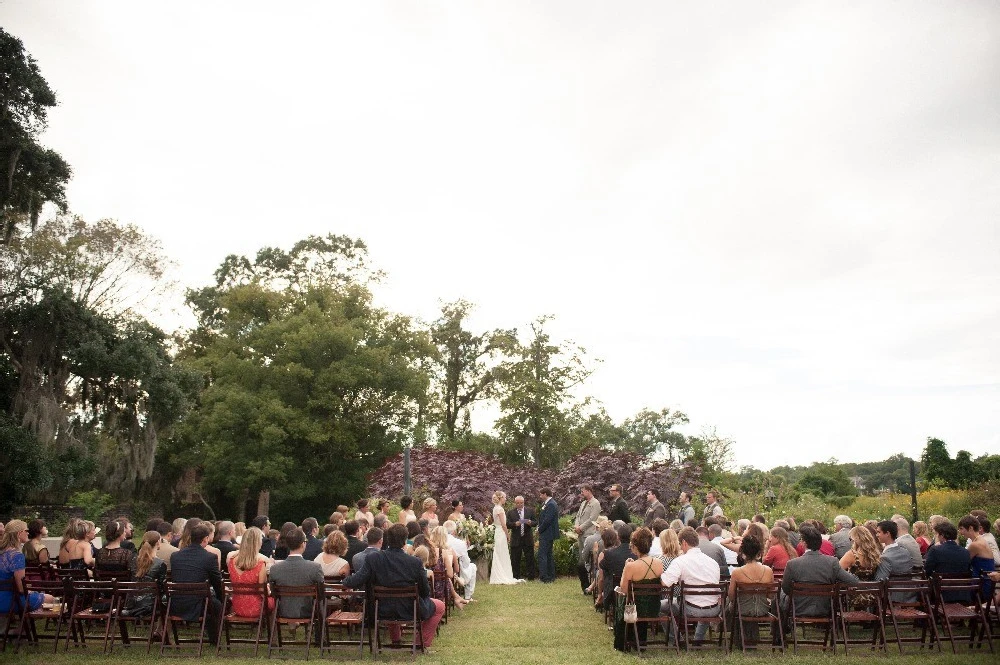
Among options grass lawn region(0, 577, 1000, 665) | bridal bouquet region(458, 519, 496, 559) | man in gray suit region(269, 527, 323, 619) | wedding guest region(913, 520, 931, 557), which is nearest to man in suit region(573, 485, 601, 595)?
grass lawn region(0, 577, 1000, 665)

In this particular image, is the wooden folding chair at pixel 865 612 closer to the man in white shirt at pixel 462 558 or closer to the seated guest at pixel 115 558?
the man in white shirt at pixel 462 558

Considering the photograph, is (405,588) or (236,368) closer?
(405,588)

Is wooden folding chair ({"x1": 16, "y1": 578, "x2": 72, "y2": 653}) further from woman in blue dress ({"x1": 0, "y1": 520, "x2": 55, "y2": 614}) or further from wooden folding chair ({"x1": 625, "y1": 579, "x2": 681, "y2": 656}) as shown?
wooden folding chair ({"x1": 625, "y1": 579, "x2": 681, "y2": 656})

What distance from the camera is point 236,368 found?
32062 mm

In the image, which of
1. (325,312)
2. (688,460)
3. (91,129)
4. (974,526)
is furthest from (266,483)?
(974,526)

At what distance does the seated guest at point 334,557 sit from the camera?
8.80 m

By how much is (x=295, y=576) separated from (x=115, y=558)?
2.26 metres

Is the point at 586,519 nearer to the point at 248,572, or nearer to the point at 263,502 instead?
the point at 248,572

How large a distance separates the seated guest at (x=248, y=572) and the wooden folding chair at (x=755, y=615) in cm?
469

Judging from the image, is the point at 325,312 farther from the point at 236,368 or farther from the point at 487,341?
the point at 487,341

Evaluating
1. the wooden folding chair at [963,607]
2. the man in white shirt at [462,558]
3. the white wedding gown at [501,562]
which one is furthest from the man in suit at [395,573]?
the white wedding gown at [501,562]

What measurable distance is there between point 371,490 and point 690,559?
17.0 metres

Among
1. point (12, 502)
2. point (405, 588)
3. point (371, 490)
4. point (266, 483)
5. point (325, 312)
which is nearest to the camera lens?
point (405, 588)

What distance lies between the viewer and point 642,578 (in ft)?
26.8
